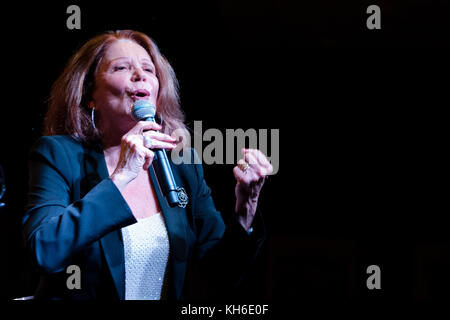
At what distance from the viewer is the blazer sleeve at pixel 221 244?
4.65 feet

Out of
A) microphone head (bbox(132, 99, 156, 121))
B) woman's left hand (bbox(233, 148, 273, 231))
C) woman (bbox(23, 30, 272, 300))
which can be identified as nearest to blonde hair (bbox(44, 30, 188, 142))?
woman (bbox(23, 30, 272, 300))

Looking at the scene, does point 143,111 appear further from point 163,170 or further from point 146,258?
point 146,258

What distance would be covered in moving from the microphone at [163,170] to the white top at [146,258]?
150 mm

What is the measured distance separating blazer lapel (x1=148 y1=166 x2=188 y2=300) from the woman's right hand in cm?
23

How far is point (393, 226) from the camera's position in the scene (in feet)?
9.04

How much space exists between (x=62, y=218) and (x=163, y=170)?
28 centimetres

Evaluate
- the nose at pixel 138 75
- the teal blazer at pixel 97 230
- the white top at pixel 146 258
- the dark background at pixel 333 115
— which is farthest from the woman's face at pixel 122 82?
the dark background at pixel 333 115

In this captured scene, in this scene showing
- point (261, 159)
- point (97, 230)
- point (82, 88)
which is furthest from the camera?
point (82, 88)

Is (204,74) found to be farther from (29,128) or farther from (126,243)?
(126,243)

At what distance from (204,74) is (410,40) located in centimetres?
126

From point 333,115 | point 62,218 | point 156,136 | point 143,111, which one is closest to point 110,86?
point 143,111

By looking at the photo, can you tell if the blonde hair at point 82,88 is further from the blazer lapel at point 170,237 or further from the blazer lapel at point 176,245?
the blazer lapel at point 176,245

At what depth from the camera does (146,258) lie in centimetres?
135
